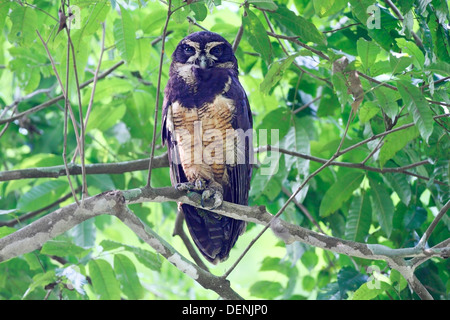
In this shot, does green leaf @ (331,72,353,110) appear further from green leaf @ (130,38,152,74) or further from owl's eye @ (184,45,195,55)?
green leaf @ (130,38,152,74)

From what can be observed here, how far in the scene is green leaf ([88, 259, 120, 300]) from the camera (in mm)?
3323

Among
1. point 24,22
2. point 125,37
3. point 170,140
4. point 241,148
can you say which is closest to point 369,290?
point 241,148

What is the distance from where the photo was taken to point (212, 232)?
3.63 meters

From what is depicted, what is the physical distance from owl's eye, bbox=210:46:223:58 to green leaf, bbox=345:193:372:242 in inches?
53.8

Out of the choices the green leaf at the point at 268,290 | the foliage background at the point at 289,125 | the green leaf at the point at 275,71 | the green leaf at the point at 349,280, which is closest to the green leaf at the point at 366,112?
the foliage background at the point at 289,125

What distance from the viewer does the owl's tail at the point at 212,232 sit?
11.8ft

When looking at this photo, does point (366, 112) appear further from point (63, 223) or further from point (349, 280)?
point (63, 223)

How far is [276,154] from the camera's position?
12.3 ft

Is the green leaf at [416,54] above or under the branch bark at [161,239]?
above

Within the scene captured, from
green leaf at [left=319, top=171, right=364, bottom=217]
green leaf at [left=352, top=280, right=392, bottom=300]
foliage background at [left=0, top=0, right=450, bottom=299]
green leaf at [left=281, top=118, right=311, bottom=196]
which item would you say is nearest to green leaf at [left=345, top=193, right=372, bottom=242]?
foliage background at [left=0, top=0, right=450, bottom=299]

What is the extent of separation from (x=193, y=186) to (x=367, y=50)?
1294 millimetres

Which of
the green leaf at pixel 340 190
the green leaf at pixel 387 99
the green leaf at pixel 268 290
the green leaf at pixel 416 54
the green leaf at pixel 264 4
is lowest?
the green leaf at pixel 268 290

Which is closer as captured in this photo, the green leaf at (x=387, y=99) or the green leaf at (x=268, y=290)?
the green leaf at (x=387, y=99)

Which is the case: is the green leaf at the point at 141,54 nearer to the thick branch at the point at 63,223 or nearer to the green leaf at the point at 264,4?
the green leaf at the point at 264,4
